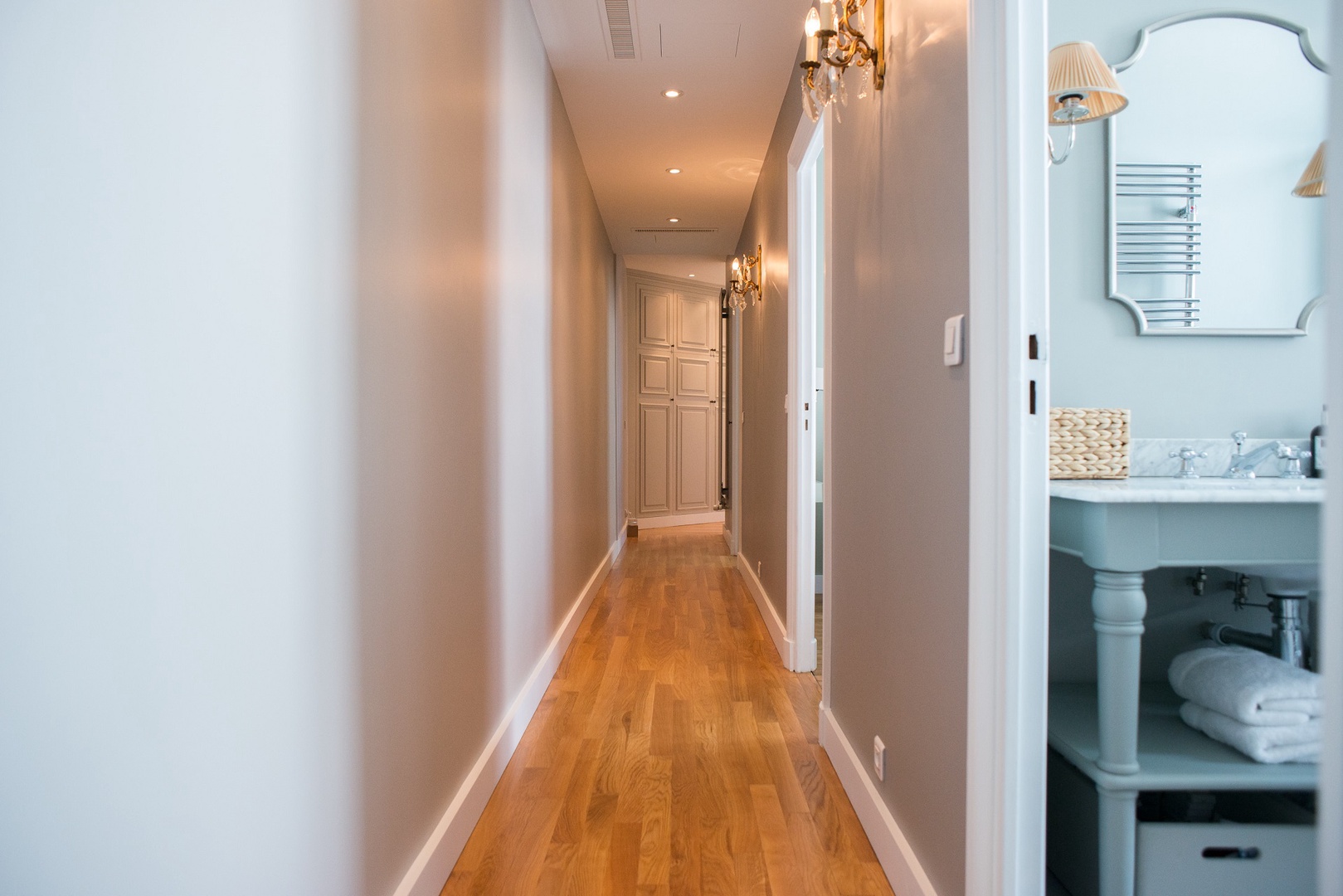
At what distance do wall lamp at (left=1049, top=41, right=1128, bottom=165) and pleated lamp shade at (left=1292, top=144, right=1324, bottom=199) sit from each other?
0.58m

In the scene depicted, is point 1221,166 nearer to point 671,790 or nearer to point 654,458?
point 671,790

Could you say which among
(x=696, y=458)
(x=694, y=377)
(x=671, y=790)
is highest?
(x=694, y=377)

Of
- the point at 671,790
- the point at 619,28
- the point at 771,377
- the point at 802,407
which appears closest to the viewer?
the point at 671,790

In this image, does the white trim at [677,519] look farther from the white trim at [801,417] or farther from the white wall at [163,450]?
the white wall at [163,450]

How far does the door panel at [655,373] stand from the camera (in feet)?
25.2

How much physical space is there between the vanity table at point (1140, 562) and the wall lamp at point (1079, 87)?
2.66 ft

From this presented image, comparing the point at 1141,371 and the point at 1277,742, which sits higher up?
the point at 1141,371

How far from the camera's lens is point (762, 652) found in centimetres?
350

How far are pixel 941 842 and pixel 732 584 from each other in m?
3.75

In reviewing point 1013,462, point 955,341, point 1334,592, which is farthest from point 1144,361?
point 1334,592

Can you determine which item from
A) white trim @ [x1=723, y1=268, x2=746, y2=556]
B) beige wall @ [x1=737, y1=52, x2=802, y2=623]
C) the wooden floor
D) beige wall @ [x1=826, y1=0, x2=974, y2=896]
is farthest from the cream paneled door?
beige wall @ [x1=826, y1=0, x2=974, y2=896]

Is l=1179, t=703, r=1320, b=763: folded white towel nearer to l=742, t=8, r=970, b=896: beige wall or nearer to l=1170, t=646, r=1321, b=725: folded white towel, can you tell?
l=1170, t=646, r=1321, b=725: folded white towel

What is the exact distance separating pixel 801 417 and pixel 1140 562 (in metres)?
1.99

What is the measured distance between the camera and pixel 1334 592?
49cm
